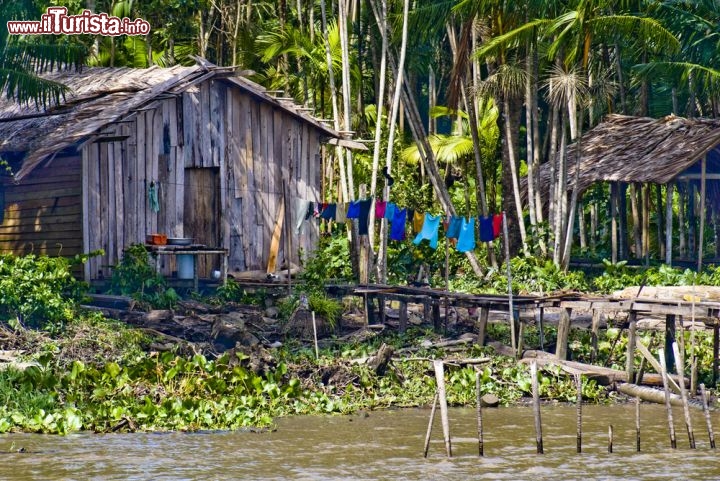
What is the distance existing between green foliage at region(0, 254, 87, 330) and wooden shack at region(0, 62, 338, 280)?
1313 millimetres

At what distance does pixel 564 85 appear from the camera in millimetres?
21234

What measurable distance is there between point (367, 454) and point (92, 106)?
1020 centimetres

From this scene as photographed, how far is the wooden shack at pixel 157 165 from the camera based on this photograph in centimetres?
1933

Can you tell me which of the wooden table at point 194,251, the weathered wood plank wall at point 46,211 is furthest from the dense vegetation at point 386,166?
the weathered wood plank wall at point 46,211

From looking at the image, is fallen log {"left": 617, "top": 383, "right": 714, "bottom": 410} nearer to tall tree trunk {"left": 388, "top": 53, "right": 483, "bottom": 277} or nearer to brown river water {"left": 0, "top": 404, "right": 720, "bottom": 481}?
brown river water {"left": 0, "top": 404, "right": 720, "bottom": 481}

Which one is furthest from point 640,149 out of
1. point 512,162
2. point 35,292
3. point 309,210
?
point 35,292

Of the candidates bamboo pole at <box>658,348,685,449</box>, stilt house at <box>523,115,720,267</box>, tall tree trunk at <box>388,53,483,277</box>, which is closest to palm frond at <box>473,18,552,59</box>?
tall tree trunk at <box>388,53,483,277</box>

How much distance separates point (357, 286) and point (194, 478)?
29.2ft

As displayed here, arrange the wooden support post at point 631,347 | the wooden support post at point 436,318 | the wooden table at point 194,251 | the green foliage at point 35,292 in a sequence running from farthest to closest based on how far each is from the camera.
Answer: the wooden table at point 194,251, the wooden support post at point 436,318, the green foliage at point 35,292, the wooden support post at point 631,347

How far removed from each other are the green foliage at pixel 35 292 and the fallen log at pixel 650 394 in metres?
7.58

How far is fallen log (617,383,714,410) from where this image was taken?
13812mm

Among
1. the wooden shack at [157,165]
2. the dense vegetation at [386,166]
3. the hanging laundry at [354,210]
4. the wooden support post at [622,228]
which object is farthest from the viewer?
the wooden support post at [622,228]

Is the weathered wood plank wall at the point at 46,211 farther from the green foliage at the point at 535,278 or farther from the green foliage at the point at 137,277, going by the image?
the green foliage at the point at 535,278

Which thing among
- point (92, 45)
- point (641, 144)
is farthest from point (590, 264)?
point (92, 45)
